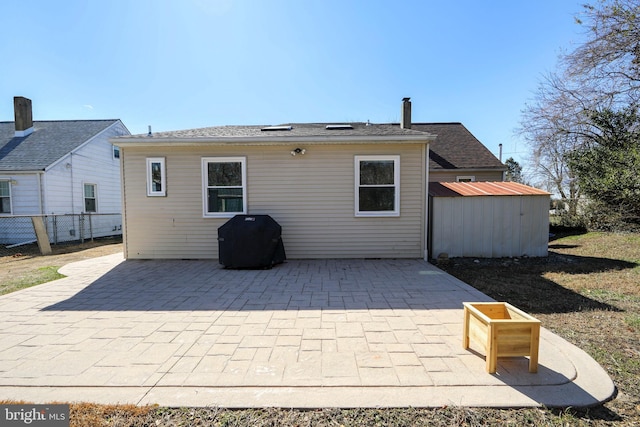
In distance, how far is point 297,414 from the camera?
1988 millimetres

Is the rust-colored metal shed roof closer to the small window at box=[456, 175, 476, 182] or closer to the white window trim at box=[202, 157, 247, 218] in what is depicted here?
the white window trim at box=[202, 157, 247, 218]

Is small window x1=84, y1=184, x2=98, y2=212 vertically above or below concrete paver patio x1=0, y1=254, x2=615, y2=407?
above

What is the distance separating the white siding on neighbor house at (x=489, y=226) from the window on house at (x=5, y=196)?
1553cm

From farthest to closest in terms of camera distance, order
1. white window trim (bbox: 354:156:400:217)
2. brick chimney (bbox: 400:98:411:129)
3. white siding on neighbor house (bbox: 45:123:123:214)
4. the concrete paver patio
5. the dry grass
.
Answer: brick chimney (bbox: 400:98:411:129), white siding on neighbor house (bbox: 45:123:123:214), white window trim (bbox: 354:156:400:217), the concrete paver patio, the dry grass

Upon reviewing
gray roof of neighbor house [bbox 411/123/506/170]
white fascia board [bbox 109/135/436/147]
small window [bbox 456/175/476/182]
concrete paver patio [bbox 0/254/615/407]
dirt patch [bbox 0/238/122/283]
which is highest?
gray roof of neighbor house [bbox 411/123/506/170]

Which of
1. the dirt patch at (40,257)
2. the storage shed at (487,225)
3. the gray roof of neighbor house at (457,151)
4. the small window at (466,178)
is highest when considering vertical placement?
the gray roof of neighbor house at (457,151)

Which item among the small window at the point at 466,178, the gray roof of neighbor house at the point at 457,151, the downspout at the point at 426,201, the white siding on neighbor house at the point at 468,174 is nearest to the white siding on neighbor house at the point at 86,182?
the downspout at the point at 426,201

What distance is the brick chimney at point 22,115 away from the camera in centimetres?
1291

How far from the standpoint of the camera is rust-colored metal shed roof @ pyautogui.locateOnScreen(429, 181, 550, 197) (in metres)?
7.33

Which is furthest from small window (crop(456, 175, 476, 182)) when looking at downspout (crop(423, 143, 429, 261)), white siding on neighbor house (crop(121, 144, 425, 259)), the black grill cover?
the black grill cover

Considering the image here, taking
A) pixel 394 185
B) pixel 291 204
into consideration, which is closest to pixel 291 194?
pixel 291 204

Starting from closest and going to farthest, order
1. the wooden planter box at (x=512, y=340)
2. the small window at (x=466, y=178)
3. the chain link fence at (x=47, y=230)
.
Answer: the wooden planter box at (x=512, y=340), the chain link fence at (x=47, y=230), the small window at (x=466, y=178)

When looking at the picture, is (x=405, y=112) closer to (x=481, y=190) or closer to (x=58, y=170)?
(x=481, y=190)

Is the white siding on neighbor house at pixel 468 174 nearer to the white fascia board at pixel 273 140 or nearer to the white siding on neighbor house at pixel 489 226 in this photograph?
the white siding on neighbor house at pixel 489 226
